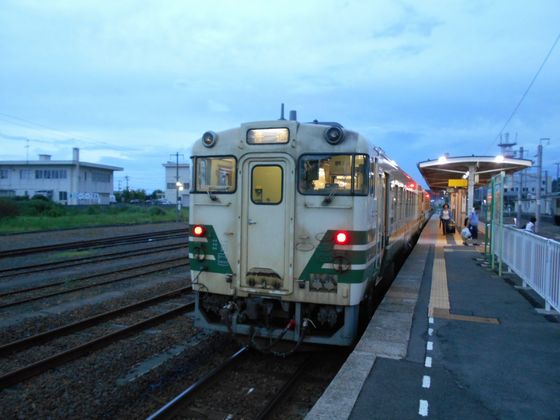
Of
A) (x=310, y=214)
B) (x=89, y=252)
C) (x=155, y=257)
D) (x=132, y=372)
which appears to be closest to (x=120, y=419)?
(x=132, y=372)

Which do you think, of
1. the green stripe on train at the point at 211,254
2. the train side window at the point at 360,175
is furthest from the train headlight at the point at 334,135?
the green stripe on train at the point at 211,254

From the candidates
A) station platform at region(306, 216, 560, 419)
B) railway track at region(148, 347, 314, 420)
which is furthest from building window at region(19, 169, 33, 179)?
railway track at region(148, 347, 314, 420)

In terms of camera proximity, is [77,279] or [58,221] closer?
[77,279]

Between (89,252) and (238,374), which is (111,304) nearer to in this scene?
(238,374)

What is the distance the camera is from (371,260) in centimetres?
645

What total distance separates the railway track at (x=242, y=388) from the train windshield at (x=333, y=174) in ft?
7.74

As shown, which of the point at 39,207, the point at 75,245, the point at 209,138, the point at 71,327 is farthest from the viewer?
the point at 39,207

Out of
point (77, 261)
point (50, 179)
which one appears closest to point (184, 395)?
point (77, 261)

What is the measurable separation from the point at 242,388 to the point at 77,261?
11447 millimetres

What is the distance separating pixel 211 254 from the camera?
6.27m

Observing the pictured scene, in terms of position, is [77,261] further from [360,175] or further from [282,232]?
[360,175]

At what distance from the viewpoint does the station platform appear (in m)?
4.14

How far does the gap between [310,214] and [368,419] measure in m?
2.60

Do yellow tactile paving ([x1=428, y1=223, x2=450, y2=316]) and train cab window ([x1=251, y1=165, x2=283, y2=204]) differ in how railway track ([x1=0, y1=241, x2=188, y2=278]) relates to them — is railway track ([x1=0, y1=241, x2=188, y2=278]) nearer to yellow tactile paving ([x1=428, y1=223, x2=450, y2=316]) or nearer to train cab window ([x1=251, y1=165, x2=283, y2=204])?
train cab window ([x1=251, y1=165, x2=283, y2=204])
